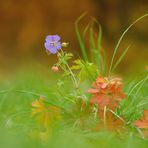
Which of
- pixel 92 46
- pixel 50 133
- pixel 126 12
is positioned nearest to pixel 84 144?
pixel 50 133

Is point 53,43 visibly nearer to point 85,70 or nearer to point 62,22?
point 85,70

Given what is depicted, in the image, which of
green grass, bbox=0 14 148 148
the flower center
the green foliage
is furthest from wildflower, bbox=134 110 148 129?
the flower center

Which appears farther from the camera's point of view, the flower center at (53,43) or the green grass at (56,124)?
the flower center at (53,43)

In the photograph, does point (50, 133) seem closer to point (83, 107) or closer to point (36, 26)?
point (83, 107)

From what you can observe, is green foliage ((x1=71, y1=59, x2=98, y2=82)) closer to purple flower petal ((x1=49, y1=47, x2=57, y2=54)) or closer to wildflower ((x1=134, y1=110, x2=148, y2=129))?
purple flower petal ((x1=49, y1=47, x2=57, y2=54))

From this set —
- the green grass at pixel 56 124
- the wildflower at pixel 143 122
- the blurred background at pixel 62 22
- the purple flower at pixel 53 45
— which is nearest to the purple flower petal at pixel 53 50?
the purple flower at pixel 53 45

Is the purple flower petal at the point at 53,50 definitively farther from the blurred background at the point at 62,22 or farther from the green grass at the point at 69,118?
the blurred background at the point at 62,22
